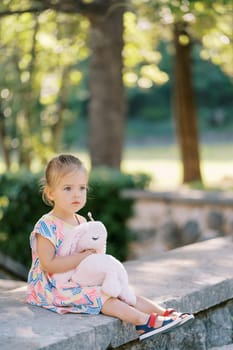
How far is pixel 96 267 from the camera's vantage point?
374 centimetres

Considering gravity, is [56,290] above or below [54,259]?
below

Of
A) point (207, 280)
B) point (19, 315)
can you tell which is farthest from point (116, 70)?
point (19, 315)

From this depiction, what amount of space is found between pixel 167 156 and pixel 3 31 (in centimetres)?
1501

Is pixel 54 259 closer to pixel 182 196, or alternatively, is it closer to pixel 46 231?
pixel 46 231

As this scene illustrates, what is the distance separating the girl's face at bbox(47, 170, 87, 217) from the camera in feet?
12.8

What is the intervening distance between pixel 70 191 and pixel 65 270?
1.26 feet

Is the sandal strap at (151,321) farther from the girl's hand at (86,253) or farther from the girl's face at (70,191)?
the girl's face at (70,191)

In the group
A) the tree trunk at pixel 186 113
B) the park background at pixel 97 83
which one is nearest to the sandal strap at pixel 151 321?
the park background at pixel 97 83

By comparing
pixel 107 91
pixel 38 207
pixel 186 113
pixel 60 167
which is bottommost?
pixel 38 207

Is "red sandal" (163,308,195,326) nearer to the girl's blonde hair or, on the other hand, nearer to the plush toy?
the plush toy

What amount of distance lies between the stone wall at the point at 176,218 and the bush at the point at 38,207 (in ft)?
0.43

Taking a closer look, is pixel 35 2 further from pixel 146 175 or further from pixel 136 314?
pixel 136 314

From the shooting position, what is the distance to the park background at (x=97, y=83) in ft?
27.4

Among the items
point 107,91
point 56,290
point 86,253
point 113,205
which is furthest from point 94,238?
point 107,91
